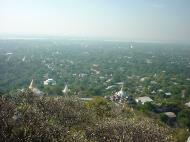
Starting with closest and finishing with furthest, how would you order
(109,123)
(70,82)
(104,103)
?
(109,123), (104,103), (70,82)

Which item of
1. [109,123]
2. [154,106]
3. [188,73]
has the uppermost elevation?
[109,123]

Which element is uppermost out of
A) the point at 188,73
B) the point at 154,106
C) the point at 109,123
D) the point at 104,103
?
the point at 109,123

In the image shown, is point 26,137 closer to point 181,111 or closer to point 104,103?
point 104,103

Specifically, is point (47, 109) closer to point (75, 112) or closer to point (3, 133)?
point (75, 112)

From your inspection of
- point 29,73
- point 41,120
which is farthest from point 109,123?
point 29,73

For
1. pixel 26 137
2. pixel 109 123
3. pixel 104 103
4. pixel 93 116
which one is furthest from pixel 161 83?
pixel 26 137

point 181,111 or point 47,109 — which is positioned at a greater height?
point 47,109

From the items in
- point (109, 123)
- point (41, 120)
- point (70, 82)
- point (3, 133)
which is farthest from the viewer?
point (70, 82)

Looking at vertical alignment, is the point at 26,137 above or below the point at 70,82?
above

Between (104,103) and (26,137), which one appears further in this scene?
(104,103)
